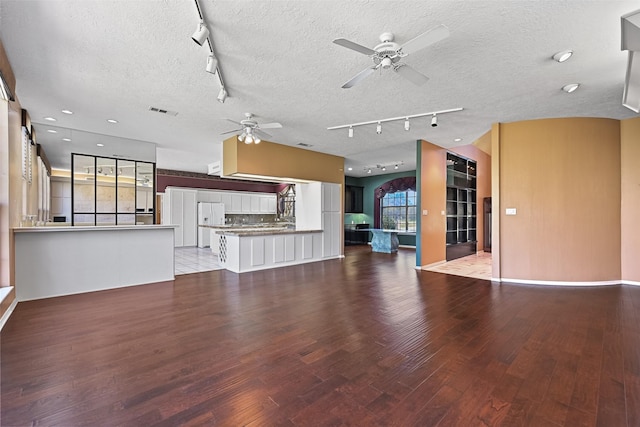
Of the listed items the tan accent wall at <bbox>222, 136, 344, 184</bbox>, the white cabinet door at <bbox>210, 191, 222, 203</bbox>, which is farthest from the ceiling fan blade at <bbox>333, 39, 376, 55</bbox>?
the white cabinet door at <bbox>210, 191, 222, 203</bbox>

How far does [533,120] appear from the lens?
5.07 meters

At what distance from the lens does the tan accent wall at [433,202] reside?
264 inches

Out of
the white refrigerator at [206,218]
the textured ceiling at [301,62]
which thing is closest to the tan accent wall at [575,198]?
the textured ceiling at [301,62]

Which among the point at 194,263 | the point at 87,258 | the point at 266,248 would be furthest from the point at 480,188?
the point at 87,258

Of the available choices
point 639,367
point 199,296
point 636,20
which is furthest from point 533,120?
point 199,296

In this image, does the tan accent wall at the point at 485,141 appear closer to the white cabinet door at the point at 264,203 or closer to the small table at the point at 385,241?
the small table at the point at 385,241

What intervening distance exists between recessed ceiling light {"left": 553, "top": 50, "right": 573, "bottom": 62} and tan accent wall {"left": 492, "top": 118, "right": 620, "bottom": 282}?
240 cm

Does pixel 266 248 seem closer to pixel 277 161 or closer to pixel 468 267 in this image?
pixel 277 161

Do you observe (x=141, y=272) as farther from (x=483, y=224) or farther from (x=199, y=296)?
(x=483, y=224)

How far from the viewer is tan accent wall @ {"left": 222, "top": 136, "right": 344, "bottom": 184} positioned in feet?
20.0

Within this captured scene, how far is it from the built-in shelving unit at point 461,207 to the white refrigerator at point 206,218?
8.10m

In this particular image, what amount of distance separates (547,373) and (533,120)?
178 inches

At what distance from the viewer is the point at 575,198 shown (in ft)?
16.2

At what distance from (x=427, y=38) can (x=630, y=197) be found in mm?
5347
